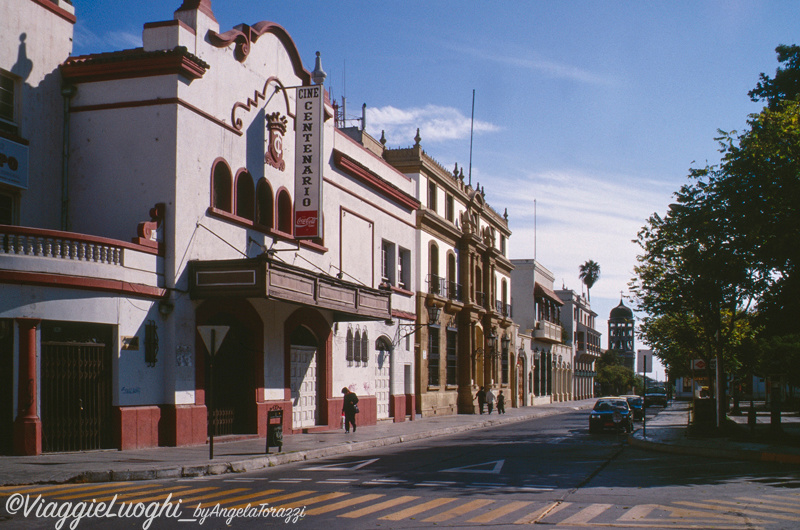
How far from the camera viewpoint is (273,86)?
81.1 feet

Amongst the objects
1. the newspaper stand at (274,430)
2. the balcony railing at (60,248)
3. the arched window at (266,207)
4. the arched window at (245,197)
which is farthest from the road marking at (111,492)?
the arched window at (266,207)

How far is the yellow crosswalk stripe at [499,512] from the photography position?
1031cm

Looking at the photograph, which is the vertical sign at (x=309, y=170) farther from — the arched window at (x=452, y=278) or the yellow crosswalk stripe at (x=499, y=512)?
the arched window at (x=452, y=278)

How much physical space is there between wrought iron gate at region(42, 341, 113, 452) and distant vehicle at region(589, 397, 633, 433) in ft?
63.9

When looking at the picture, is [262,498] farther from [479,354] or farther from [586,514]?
[479,354]

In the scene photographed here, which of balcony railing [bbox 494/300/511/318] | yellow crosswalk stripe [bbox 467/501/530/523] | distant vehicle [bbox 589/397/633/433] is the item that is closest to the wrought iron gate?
yellow crosswalk stripe [bbox 467/501/530/523]

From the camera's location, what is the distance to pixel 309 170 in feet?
80.0

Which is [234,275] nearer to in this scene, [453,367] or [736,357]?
[453,367]

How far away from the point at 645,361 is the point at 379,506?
20.6 metres

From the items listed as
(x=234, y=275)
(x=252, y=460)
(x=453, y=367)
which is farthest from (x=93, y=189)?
(x=453, y=367)

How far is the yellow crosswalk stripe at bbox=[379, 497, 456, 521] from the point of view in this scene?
10.4m

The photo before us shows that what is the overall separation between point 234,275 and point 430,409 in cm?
2111

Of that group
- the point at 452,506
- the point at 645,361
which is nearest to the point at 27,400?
the point at 452,506

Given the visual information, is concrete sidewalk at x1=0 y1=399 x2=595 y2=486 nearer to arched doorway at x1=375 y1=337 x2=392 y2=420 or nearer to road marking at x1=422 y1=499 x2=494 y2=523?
road marking at x1=422 y1=499 x2=494 y2=523
